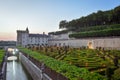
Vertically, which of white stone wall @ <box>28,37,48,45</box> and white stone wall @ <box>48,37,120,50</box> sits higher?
white stone wall @ <box>28,37,48,45</box>

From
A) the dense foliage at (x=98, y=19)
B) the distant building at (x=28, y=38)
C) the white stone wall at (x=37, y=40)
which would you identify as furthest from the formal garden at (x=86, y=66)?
the white stone wall at (x=37, y=40)

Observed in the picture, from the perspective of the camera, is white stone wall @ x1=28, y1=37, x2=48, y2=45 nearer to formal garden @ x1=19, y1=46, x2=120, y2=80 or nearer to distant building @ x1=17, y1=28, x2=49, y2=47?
distant building @ x1=17, y1=28, x2=49, y2=47

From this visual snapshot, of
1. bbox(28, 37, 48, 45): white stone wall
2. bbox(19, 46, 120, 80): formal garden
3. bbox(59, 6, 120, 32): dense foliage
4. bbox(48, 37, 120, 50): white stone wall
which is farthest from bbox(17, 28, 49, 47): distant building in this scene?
bbox(19, 46, 120, 80): formal garden

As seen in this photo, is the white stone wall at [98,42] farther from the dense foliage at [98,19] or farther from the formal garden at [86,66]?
the formal garden at [86,66]

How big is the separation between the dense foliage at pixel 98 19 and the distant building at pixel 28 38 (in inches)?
712

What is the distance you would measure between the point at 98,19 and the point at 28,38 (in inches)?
1995

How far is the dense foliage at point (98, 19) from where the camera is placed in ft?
219

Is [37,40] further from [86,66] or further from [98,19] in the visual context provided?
[86,66]

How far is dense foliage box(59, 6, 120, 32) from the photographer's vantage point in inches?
2630

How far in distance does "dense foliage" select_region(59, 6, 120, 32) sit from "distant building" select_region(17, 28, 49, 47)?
712 inches

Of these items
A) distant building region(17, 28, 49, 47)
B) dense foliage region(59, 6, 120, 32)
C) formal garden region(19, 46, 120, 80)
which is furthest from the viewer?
distant building region(17, 28, 49, 47)

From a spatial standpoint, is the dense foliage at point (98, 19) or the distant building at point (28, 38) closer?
the dense foliage at point (98, 19)

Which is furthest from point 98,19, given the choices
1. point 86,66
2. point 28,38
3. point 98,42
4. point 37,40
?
point 86,66

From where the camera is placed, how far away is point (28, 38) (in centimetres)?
11788
